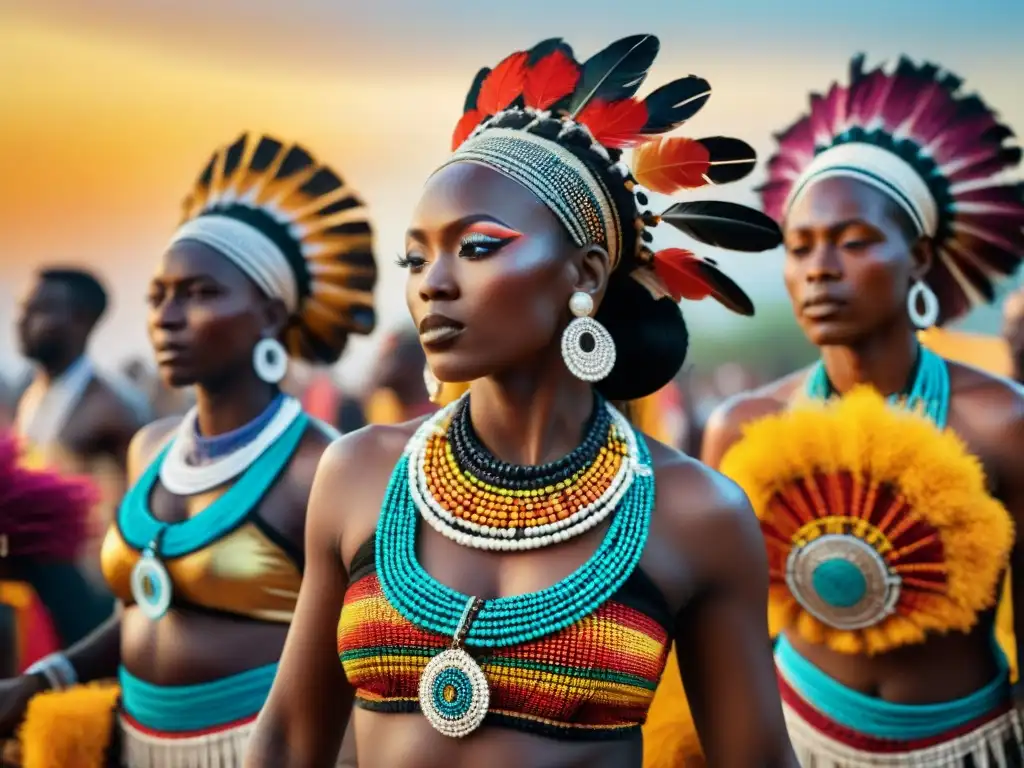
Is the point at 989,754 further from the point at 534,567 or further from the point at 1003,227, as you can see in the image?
the point at 534,567

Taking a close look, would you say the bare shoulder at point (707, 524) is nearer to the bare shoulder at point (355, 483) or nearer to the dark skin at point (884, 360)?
the bare shoulder at point (355, 483)

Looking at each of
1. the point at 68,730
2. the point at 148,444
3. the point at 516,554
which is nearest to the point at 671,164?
the point at 516,554

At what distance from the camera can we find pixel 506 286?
83.5 inches

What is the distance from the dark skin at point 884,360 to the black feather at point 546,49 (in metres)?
1.63

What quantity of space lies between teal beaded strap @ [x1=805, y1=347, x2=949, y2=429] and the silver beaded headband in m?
1.78

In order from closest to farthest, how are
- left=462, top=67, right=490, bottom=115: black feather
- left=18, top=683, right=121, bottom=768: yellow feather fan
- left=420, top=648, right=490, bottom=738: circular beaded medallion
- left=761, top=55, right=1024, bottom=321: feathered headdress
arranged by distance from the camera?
left=420, top=648, right=490, bottom=738: circular beaded medallion → left=462, top=67, right=490, bottom=115: black feather → left=18, top=683, right=121, bottom=768: yellow feather fan → left=761, top=55, right=1024, bottom=321: feathered headdress

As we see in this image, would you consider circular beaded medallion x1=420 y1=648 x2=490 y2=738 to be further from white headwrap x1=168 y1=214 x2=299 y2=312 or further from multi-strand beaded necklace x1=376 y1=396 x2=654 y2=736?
white headwrap x1=168 y1=214 x2=299 y2=312

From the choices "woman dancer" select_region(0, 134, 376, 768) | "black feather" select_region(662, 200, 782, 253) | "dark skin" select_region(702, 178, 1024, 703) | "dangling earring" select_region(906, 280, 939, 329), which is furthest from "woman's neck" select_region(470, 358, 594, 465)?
"dangling earring" select_region(906, 280, 939, 329)

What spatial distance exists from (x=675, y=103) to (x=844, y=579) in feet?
5.11

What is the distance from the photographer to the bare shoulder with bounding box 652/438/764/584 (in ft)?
7.02

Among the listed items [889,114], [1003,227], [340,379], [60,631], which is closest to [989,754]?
[1003,227]

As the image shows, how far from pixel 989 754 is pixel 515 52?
2.56 meters

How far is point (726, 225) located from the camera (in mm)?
2402

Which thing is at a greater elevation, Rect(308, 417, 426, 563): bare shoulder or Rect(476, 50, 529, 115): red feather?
Rect(476, 50, 529, 115): red feather
